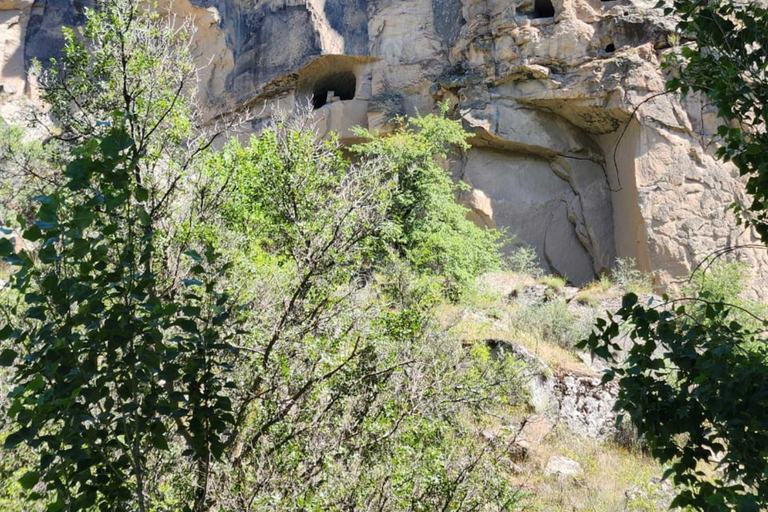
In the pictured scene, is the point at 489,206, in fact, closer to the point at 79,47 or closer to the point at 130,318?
the point at 79,47

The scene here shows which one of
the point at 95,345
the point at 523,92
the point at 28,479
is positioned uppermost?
the point at 95,345

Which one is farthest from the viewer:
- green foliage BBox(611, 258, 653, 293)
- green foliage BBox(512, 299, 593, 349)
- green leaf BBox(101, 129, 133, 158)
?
green foliage BBox(611, 258, 653, 293)

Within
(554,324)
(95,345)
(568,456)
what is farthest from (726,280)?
(95,345)

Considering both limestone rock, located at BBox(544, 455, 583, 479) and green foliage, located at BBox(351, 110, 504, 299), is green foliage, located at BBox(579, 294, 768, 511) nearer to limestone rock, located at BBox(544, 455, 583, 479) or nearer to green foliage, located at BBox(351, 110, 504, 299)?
limestone rock, located at BBox(544, 455, 583, 479)

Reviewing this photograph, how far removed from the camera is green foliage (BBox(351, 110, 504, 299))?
10766 millimetres

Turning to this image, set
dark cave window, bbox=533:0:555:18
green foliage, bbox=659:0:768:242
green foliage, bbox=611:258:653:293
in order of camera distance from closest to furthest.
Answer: green foliage, bbox=659:0:768:242, green foliage, bbox=611:258:653:293, dark cave window, bbox=533:0:555:18

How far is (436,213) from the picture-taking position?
1191 cm

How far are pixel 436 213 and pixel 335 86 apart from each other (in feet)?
22.2

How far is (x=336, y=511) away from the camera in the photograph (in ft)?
8.67

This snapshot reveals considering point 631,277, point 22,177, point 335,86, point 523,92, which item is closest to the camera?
point 22,177

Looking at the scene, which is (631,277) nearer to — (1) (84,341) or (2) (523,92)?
(2) (523,92)

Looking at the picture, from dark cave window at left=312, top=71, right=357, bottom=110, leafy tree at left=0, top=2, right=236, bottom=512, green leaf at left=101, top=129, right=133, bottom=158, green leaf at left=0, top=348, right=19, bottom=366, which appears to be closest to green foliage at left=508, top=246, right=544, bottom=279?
dark cave window at left=312, top=71, right=357, bottom=110

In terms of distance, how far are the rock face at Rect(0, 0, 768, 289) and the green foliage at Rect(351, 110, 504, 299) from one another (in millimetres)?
1252

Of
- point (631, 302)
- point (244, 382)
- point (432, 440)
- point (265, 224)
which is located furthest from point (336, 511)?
point (265, 224)
